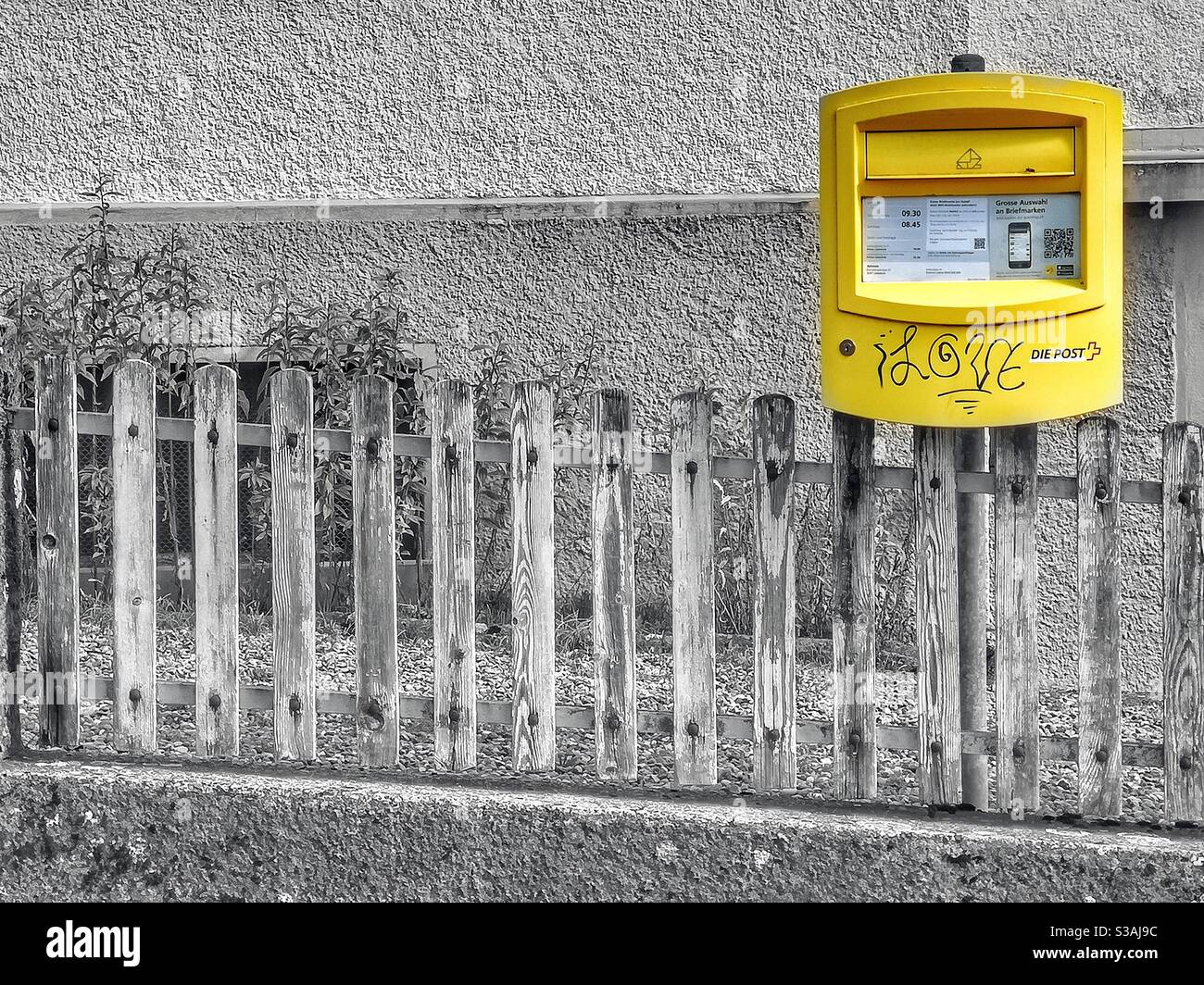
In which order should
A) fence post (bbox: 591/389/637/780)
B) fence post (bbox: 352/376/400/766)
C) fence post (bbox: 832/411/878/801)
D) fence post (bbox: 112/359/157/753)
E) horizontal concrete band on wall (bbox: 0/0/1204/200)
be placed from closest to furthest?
fence post (bbox: 832/411/878/801), fence post (bbox: 591/389/637/780), fence post (bbox: 352/376/400/766), fence post (bbox: 112/359/157/753), horizontal concrete band on wall (bbox: 0/0/1204/200)

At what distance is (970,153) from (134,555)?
7.52 ft

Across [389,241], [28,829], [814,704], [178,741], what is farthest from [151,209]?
[814,704]

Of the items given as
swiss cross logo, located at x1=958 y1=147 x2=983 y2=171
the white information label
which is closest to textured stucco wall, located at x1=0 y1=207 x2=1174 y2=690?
the white information label

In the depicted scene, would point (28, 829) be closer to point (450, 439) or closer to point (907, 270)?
point (450, 439)

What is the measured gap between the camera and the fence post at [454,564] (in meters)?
3.45

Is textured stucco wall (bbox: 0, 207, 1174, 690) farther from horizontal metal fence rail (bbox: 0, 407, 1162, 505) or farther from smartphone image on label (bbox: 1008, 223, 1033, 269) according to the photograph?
smartphone image on label (bbox: 1008, 223, 1033, 269)

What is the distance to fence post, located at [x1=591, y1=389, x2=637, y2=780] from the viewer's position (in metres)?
3.37

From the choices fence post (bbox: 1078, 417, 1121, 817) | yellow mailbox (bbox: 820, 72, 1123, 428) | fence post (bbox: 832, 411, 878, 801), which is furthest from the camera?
fence post (bbox: 832, 411, 878, 801)

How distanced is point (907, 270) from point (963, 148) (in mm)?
283

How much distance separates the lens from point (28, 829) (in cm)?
357

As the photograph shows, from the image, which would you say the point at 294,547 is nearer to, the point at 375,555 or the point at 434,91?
the point at 375,555

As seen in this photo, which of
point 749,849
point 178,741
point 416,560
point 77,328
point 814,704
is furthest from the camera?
point 77,328

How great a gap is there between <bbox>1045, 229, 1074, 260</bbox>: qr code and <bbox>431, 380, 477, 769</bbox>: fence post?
4.61 ft

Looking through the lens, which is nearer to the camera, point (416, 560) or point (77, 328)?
point (416, 560)
